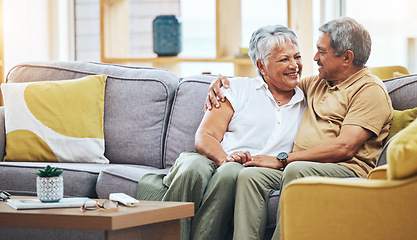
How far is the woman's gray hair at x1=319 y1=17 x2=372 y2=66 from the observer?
2650mm

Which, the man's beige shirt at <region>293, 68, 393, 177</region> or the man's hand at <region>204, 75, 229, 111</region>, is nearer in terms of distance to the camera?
the man's beige shirt at <region>293, 68, 393, 177</region>

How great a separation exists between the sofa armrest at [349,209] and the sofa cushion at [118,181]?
118 cm

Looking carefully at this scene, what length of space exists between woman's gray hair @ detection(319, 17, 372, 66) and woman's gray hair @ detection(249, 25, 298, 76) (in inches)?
8.7

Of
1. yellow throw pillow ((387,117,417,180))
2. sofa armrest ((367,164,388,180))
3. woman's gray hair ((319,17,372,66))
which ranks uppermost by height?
woman's gray hair ((319,17,372,66))

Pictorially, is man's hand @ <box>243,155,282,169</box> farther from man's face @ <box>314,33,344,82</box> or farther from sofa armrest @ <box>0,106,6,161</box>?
sofa armrest @ <box>0,106,6,161</box>

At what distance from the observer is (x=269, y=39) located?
9.27ft

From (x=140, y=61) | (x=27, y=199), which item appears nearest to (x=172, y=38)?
(x=140, y=61)

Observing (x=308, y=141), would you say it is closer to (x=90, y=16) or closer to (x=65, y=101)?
(x=65, y=101)

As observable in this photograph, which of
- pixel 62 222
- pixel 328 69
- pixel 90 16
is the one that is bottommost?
pixel 62 222

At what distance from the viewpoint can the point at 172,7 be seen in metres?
4.78

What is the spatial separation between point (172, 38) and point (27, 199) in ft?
8.48

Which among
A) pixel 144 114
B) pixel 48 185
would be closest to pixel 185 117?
pixel 144 114

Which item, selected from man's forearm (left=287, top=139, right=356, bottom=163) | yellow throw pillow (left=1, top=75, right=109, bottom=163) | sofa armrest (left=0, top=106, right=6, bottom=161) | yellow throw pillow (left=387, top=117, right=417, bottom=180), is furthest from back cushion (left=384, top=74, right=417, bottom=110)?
sofa armrest (left=0, top=106, right=6, bottom=161)

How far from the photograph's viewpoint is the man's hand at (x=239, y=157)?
8.29 feet
